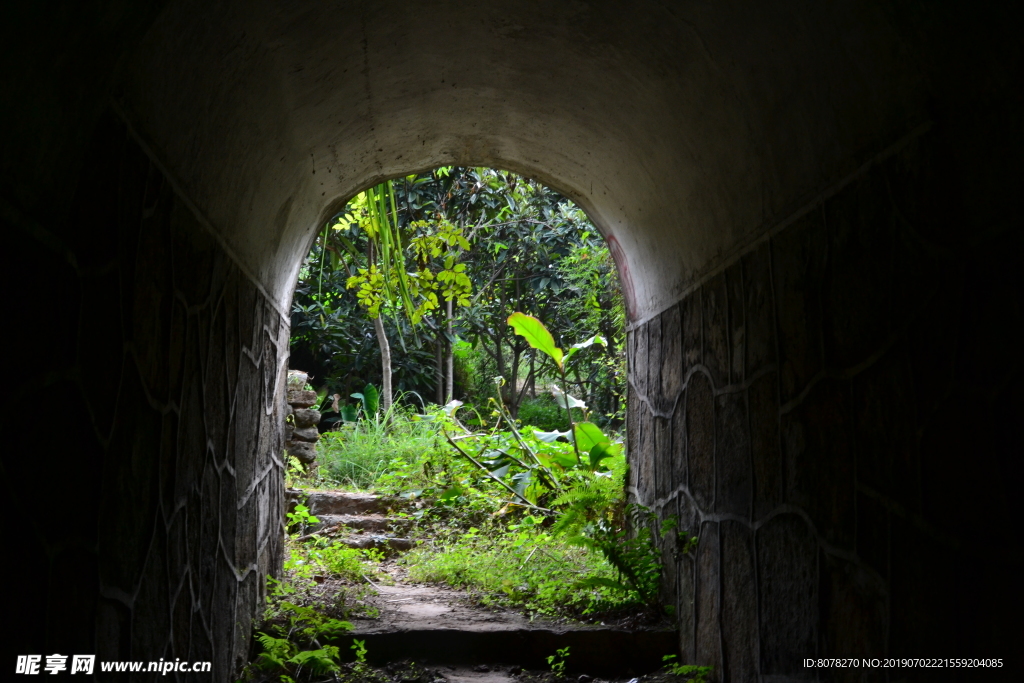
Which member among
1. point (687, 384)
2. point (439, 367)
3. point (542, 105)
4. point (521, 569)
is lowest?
point (521, 569)

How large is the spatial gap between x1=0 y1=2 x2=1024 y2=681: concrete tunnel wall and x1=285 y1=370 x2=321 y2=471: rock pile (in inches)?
157

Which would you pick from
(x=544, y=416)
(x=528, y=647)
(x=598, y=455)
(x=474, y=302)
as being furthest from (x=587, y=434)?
(x=544, y=416)

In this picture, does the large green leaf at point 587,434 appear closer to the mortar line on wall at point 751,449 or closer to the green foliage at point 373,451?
the green foliage at point 373,451

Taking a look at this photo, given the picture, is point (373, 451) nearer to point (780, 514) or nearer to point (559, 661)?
point (559, 661)

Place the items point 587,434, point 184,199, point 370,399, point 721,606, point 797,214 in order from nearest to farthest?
point 184,199, point 797,214, point 721,606, point 587,434, point 370,399

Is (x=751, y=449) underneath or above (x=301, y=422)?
underneath

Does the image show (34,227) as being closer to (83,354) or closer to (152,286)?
(83,354)

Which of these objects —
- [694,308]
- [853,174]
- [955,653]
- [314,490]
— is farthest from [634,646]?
[314,490]

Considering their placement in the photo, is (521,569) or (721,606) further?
(521,569)

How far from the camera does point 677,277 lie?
3793 mm

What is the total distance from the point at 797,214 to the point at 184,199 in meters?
1.81

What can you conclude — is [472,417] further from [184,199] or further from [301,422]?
[184,199]

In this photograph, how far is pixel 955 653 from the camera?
1511mm

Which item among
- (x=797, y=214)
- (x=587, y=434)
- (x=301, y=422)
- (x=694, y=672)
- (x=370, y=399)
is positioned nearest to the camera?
(x=797, y=214)
